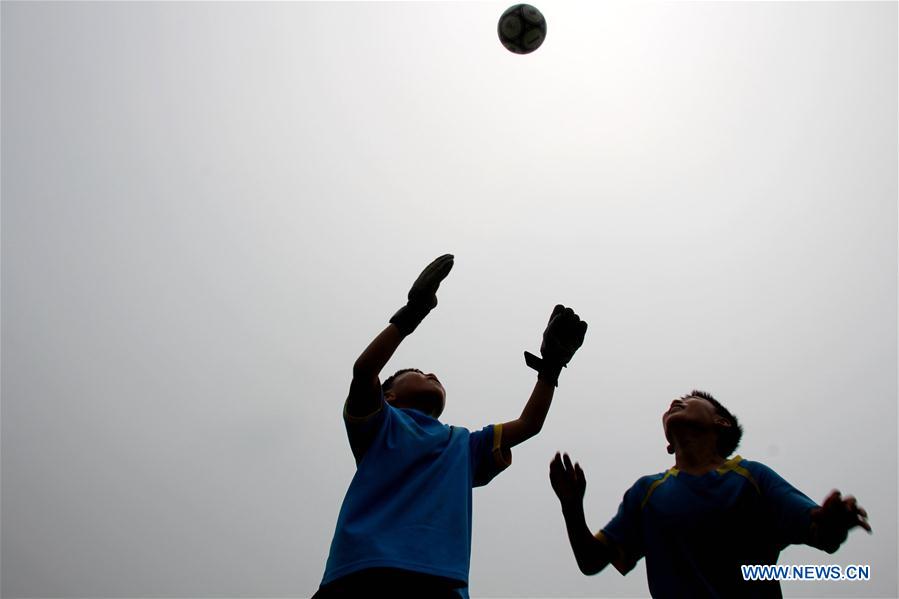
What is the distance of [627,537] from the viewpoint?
4.17m

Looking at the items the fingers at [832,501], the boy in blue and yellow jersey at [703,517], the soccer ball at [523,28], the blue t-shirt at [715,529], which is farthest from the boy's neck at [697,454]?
the soccer ball at [523,28]

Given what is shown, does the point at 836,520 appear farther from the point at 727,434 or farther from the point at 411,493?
the point at 411,493

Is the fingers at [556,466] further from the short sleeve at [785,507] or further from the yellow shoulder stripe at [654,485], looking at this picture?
the short sleeve at [785,507]

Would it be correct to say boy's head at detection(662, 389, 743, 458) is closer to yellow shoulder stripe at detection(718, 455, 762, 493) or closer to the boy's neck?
the boy's neck

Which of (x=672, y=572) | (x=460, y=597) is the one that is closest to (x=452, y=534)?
(x=460, y=597)

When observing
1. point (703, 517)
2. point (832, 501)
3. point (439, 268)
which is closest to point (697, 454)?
point (703, 517)

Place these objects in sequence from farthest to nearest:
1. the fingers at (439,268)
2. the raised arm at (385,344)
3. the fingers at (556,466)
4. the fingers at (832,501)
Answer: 1. the fingers at (556,466)
2. the fingers at (439,268)
3. the raised arm at (385,344)
4. the fingers at (832,501)

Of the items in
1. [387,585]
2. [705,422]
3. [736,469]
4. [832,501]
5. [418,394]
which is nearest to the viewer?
[387,585]

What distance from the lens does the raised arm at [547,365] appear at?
4219mm

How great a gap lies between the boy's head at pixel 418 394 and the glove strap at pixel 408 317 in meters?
0.74

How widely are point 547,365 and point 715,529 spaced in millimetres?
1453

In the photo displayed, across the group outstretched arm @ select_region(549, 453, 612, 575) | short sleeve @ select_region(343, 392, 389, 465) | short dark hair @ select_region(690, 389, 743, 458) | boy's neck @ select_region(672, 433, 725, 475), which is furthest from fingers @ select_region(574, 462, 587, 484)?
short sleeve @ select_region(343, 392, 389, 465)

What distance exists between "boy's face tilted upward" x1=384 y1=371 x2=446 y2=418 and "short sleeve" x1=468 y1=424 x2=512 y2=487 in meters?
0.40

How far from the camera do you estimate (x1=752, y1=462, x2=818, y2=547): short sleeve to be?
343 cm
